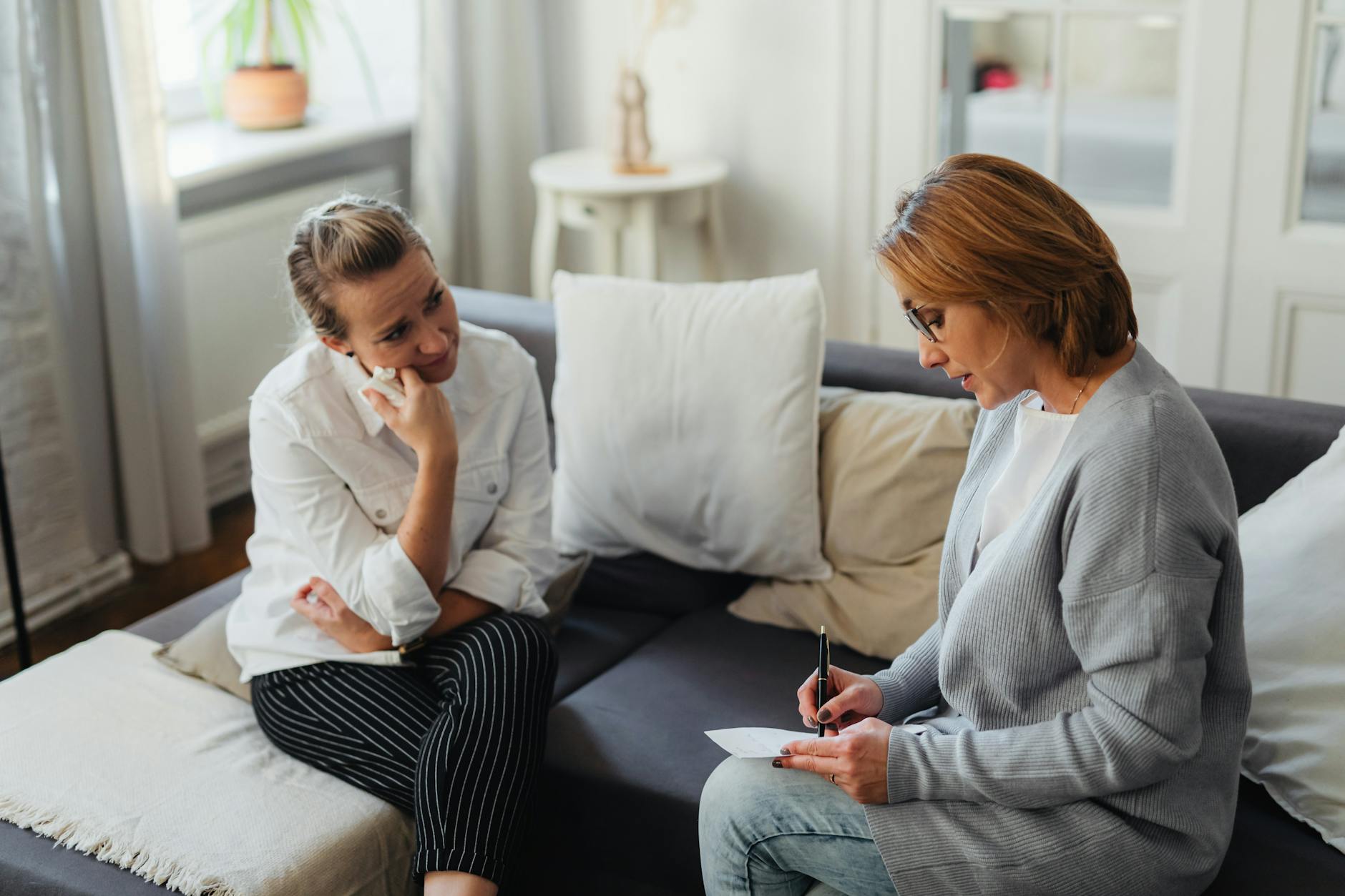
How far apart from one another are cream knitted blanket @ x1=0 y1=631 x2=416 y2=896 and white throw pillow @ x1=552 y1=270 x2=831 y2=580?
0.60 m

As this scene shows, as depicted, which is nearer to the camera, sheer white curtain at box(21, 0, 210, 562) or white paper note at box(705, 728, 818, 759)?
white paper note at box(705, 728, 818, 759)

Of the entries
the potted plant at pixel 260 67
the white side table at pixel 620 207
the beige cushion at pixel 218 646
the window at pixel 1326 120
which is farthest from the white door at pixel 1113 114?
the beige cushion at pixel 218 646

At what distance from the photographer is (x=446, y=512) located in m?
1.69

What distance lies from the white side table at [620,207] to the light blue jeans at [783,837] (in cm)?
201

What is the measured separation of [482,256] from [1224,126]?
6.07ft

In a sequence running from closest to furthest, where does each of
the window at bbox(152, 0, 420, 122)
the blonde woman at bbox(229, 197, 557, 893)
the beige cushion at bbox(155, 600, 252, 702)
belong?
1. the blonde woman at bbox(229, 197, 557, 893)
2. the beige cushion at bbox(155, 600, 252, 702)
3. the window at bbox(152, 0, 420, 122)

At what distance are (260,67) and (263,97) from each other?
8 centimetres

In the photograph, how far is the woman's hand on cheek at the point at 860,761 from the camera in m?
1.27

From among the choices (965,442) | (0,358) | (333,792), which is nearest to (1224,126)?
(965,442)

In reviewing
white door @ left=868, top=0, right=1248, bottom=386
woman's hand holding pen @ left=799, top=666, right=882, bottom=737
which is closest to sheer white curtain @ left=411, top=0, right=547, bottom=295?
white door @ left=868, top=0, right=1248, bottom=386

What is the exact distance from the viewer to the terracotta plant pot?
10.5 feet

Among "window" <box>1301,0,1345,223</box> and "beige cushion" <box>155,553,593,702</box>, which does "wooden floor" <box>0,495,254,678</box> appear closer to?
"beige cushion" <box>155,553,593,702</box>

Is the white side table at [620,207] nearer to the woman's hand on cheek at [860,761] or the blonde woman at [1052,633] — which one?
the blonde woman at [1052,633]

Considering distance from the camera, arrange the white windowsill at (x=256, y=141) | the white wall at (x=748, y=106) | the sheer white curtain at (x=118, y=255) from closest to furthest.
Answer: the sheer white curtain at (x=118, y=255)
the white windowsill at (x=256, y=141)
the white wall at (x=748, y=106)
